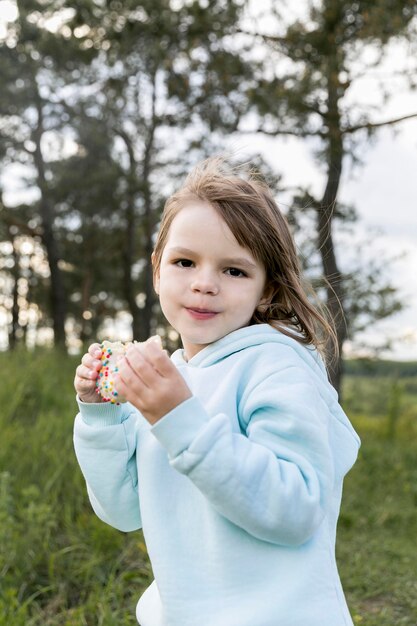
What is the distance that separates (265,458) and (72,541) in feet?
9.08

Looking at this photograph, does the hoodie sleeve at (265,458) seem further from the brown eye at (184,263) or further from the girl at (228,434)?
the brown eye at (184,263)

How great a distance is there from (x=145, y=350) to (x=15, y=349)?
305 inches

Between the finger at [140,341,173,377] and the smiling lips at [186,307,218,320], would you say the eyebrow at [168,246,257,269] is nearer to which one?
the smiling lips at [186,307,218,320]

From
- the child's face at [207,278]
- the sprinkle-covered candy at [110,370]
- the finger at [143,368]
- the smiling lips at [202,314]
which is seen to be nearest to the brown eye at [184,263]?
the child's face at [207,278]

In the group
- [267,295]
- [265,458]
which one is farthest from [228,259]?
[265,458]

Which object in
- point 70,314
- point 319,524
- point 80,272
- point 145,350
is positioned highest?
point 145,350

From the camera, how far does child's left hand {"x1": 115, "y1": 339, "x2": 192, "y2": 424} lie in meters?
1.38

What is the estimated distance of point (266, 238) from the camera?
1.68 metres

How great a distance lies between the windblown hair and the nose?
11cm

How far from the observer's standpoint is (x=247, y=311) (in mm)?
1654

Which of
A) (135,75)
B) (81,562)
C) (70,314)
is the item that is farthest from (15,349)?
(70,314)

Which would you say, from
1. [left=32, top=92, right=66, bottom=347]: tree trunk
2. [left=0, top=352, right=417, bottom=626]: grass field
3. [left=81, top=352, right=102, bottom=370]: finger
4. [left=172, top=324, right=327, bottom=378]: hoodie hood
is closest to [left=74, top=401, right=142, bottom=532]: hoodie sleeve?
[left=81, top=352, right=102, bottom=370]: finger

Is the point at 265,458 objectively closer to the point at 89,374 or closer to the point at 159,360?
the point at 159,360

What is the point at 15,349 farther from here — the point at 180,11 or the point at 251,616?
the point at 251,616
